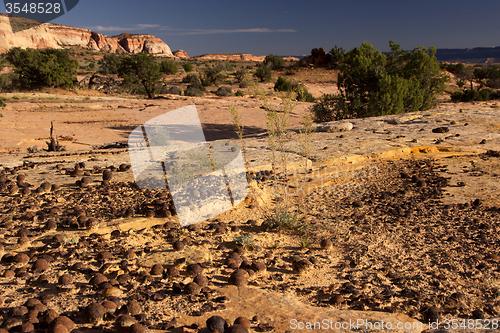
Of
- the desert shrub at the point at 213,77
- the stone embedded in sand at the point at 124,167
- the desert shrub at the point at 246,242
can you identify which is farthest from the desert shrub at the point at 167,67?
the desert shrub at the point at 246,242

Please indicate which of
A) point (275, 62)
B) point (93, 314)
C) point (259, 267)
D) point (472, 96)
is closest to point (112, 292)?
point (93, 314)

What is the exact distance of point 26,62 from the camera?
72.9 feet

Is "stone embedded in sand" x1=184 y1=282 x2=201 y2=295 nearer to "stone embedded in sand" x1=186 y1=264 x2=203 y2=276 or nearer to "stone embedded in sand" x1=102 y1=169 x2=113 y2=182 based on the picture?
"stone embedded in sand" x1=186 y1=264 x2=203 y2=276

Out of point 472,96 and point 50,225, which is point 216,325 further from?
point 472,96

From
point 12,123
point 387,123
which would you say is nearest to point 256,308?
point 387,123

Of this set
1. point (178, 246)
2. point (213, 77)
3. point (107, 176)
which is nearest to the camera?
point (178, 246)

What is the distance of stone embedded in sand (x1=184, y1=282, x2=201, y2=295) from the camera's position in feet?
7.20

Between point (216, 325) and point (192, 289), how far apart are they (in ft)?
1.51

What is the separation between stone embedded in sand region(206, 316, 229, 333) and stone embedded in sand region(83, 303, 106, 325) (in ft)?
2.10

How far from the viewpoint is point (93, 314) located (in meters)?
1.86

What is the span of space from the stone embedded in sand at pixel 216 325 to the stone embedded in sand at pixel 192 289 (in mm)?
400

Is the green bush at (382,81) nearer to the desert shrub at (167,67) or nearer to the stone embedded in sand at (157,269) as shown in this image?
the stone embedded in sand at (157,269)

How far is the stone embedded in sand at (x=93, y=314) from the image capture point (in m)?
1.86

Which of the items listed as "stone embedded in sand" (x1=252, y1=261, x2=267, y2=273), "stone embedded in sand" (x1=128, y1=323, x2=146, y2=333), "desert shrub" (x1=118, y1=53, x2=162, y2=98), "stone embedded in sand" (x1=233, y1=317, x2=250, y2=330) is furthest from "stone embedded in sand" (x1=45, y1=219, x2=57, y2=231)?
"desert shrub" (x1=118, y1=53, x2=162, y2=98)
